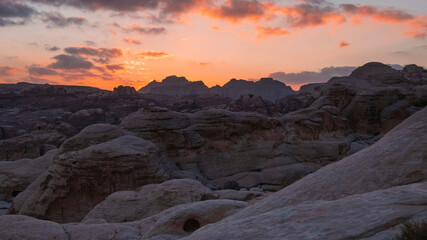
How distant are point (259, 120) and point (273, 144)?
3.45 meters

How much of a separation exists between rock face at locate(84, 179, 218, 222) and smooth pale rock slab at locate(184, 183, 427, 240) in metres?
9.60

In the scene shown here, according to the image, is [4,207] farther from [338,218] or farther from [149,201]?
[338,218]

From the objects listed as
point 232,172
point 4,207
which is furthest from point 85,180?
point 232,172

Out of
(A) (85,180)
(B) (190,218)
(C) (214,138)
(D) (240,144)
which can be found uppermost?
(B) (190,218)

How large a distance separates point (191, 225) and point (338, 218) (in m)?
5.73

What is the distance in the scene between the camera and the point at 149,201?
15.1 meters

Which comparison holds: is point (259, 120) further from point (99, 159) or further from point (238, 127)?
point (99, 159)

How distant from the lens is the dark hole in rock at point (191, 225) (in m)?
9.39

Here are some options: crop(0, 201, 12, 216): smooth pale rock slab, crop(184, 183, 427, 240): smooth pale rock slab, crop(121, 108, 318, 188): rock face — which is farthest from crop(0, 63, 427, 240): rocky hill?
crop(0, 201, 12, 216): smooth pale rock slab

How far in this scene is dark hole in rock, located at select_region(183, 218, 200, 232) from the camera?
30.8 feet

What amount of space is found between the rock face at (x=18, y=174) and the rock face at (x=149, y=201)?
1778 centimetres

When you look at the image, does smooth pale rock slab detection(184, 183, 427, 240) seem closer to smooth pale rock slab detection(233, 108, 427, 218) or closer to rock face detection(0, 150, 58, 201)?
smooth pale rock slab detection(233, 108, 427, 218)

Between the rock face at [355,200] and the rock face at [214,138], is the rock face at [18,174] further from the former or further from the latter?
the rock face at [355,200]

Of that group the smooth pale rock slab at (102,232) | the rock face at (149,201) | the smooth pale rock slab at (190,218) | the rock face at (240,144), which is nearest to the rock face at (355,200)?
the smooth pale rock slab at (190,218)
